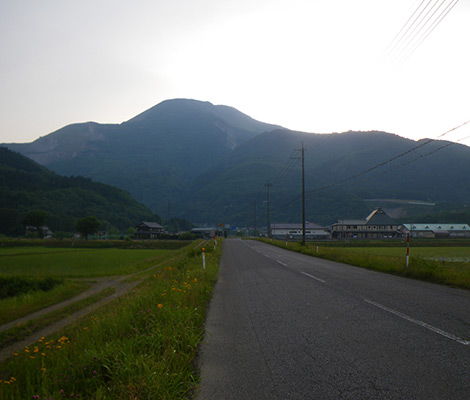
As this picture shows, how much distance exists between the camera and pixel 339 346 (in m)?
4.78

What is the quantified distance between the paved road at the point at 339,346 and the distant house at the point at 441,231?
86822 mm

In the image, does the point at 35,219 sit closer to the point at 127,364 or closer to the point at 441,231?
the point at 127,364

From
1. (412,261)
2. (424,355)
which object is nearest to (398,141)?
(412,261)

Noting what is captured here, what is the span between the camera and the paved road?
11.5 feet

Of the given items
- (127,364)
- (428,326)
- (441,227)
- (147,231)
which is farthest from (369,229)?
(127,364)

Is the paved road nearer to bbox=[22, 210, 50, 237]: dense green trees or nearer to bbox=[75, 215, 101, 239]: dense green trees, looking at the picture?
bbox=[75, 215, 101, 239]: dense green trees

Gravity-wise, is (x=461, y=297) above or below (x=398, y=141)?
below

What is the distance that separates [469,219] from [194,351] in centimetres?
10135

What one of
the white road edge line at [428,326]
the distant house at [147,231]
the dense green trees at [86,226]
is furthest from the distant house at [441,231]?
the white road edge line at [428,326]

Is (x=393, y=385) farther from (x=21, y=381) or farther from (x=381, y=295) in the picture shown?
(x=381, y=295)

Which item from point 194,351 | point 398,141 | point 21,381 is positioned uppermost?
point 398,141

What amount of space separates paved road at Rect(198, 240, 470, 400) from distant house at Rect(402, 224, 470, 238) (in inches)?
3418

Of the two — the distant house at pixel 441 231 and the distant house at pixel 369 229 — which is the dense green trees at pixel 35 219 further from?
the distant house at pixel 441 231

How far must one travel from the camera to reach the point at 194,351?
4758mm
